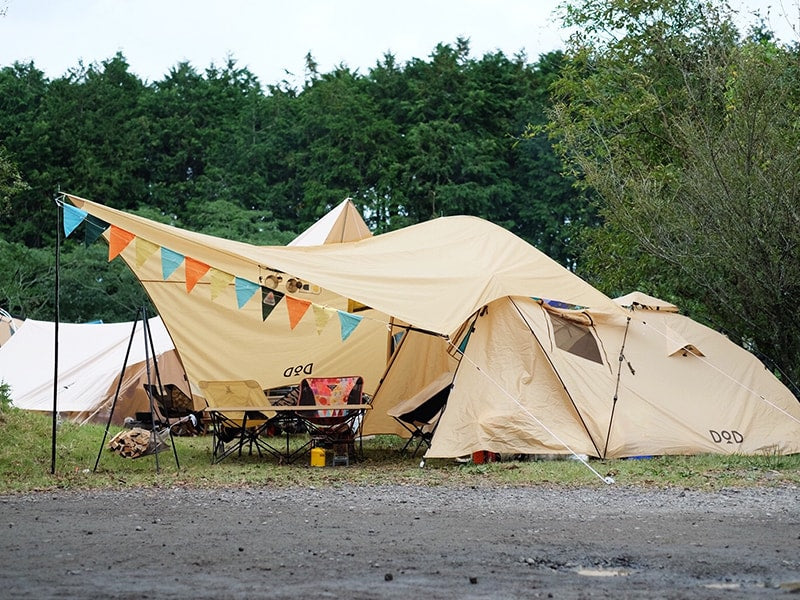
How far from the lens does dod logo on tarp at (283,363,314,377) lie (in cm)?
1197

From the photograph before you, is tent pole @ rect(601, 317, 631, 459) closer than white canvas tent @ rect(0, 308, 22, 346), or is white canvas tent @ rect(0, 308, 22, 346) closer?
tent pole @ rect(601, 317, 631, 459)

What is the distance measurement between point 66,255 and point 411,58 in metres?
13.1

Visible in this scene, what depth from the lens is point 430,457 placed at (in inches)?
372

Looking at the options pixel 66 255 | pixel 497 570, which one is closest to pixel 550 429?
pixel 497 570

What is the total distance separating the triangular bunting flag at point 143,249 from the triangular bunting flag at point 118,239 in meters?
0.08

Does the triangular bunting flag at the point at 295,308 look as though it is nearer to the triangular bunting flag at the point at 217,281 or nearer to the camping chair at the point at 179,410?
the triangular bunting flag at the point at 217,281

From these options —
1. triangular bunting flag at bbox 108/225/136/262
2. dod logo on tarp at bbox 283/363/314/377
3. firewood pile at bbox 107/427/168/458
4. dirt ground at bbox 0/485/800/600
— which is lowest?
dirt ground at bbox 0/485/800/600

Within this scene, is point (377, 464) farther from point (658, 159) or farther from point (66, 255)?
point (66, 255)

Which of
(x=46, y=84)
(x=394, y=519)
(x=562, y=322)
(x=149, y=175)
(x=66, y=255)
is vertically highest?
(x=46, y=84)

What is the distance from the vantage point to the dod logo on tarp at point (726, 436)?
10180mm

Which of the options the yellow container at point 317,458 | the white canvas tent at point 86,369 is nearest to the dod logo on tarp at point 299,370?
the yellow container at point 317,458

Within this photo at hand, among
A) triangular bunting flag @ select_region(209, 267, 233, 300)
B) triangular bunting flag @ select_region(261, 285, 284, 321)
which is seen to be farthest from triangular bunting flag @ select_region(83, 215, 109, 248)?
triangular bunting flag @ select_region(261, 285, 284, 321)

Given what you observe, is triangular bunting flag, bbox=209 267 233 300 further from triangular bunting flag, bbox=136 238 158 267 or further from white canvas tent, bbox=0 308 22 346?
white canvas tent, bbox=0 308 22 346

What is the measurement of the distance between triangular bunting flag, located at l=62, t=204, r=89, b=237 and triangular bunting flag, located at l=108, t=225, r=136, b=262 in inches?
A: 12.8
